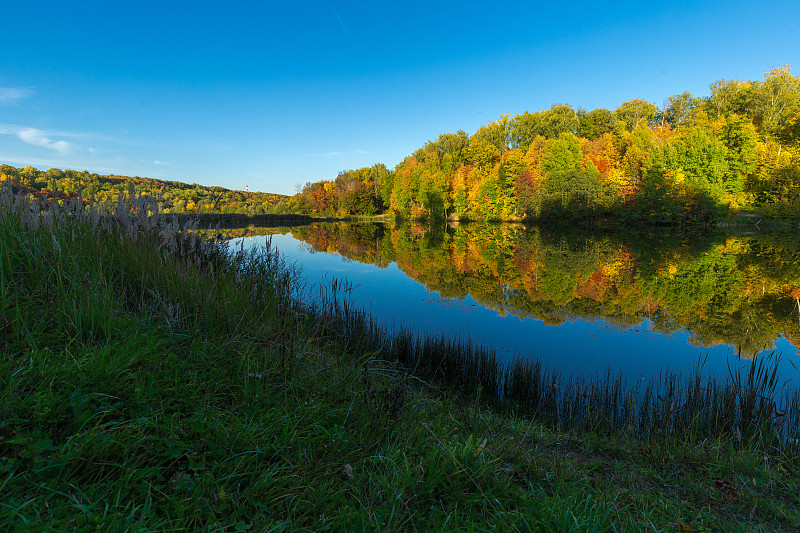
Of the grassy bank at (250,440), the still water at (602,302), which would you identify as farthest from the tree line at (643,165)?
the grassy bank at (250,440)

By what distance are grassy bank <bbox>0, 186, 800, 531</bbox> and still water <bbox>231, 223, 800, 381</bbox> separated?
2.78m

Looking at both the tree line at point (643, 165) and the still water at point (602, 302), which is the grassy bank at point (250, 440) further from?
the tree line at point (643, 165)

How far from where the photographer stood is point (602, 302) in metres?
11.3

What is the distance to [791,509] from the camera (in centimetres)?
247

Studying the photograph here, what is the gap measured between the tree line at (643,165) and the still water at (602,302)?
58.6 ft

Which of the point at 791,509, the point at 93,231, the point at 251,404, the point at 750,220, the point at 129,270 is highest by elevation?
the point at 750,220

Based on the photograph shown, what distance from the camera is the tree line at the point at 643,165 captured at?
1400 inches

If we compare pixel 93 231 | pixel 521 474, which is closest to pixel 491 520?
pixel 521 474

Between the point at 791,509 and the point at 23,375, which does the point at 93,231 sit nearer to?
the point at 23,375

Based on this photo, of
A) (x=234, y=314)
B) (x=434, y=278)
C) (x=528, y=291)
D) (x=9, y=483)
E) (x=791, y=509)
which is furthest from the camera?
(x=434, y=278)

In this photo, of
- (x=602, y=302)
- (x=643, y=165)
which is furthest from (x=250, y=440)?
(x=643, y=165)

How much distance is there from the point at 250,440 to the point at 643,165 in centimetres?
4898

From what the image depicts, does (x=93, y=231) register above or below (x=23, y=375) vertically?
above

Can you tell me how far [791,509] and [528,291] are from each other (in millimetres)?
10504
